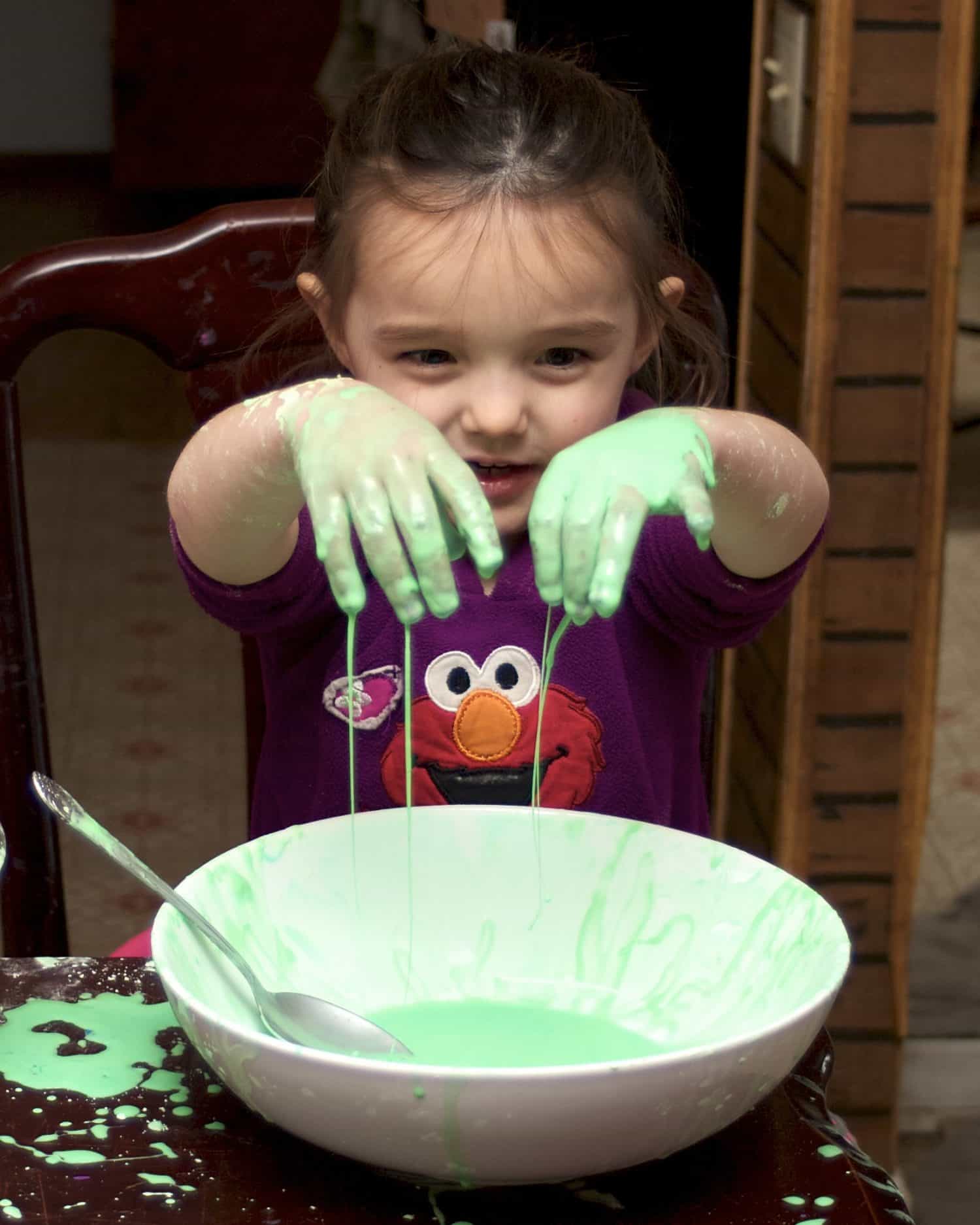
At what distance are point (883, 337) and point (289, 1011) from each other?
0.95 meters

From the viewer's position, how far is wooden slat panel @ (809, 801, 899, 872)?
1.67 meters

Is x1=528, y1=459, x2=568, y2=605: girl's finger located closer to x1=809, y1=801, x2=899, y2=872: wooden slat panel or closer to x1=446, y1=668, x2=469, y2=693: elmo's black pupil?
x1=446, y1=668, x2=469, y2=693: elmo's black pupil

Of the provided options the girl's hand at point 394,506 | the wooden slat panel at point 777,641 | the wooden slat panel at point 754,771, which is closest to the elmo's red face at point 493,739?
the girl's hand at point 394,506

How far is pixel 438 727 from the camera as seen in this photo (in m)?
1.04

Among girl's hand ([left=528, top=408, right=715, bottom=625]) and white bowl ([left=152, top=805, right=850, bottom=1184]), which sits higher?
girl's hand ([left=528, top=408, right=715, bottom=625])

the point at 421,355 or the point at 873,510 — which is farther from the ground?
the point at 421,355

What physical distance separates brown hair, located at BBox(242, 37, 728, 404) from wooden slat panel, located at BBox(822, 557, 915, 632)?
524 millimetres

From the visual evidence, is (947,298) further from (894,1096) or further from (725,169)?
(894,1096)

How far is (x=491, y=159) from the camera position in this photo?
985 mm

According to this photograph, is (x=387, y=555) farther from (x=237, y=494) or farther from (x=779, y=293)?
(x=779, y=293)

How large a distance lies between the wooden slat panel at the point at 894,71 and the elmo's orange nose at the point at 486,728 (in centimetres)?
69

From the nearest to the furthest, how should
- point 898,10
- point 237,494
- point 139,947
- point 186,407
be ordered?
point 237,494
point 139,947
point 898,10
point 186,407

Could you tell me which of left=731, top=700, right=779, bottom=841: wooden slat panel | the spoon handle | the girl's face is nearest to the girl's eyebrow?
the girl's face

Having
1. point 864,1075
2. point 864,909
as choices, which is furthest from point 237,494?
point 864,1075
